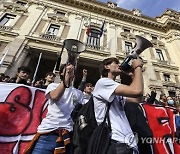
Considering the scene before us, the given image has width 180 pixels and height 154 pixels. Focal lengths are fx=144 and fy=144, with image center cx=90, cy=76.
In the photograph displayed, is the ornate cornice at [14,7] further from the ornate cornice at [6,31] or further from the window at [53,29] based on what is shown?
the ornate cornice at [6,31]

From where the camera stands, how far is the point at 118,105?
169cm

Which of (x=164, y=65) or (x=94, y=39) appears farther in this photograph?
(x=94, y=39)

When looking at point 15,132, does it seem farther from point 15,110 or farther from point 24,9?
point 24,9

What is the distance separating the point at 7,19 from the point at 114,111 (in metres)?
16.4

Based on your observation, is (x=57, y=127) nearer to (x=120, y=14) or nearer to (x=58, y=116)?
(x=58, y=116)

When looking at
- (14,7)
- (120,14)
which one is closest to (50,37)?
(14,7)

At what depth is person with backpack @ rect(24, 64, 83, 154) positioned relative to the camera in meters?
1.78

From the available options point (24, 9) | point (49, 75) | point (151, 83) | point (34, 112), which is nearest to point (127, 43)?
point (151, 83)

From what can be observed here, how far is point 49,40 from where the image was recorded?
13469 mm

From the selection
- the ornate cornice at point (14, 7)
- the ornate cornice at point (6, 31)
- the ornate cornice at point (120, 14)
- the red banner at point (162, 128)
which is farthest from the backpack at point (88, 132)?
the ornate cornice at point (120, 14)

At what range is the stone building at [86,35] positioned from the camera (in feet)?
42.2

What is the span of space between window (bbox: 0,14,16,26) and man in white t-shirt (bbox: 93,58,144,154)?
1538 centimetres

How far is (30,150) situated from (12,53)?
11.4 m

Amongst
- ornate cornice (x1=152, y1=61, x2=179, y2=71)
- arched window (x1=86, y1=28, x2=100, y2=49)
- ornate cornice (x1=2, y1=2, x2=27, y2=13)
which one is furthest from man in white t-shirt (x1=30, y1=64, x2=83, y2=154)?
ornate cornice (x1=2, y1=2, x2=27, y2=13)
